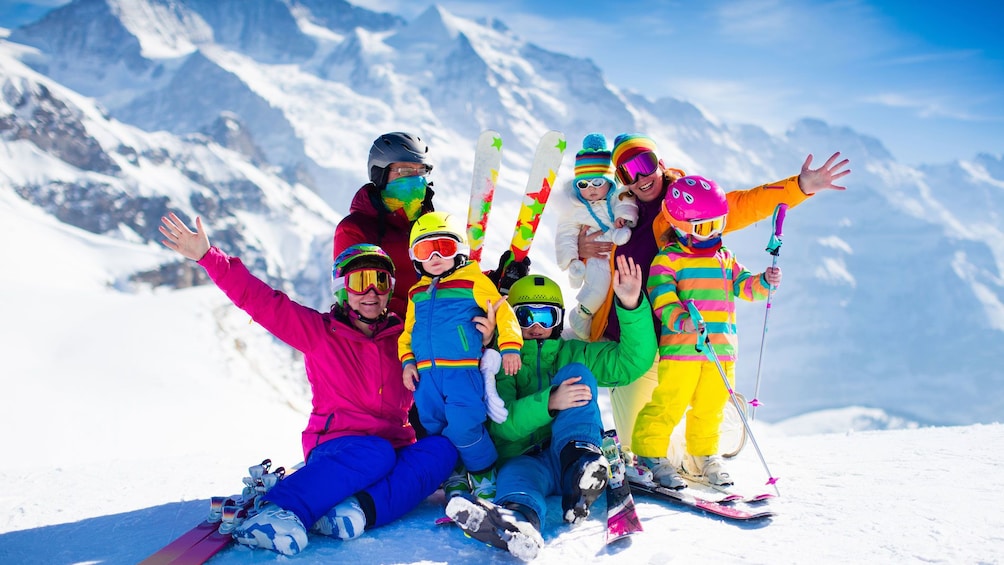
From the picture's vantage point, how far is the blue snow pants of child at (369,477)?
3582mm

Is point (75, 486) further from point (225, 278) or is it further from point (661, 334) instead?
point (661, 334)

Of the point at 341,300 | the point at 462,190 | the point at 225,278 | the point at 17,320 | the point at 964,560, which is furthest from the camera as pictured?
the point at 462,190

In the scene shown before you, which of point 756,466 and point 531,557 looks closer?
point 531,557

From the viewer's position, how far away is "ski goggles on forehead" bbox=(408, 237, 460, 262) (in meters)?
4.16

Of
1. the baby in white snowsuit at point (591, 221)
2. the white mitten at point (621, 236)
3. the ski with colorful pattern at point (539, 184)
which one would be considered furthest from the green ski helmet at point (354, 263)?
the white mitten at point (621, 236)

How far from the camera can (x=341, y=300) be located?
4.54 m

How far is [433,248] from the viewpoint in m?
4.16

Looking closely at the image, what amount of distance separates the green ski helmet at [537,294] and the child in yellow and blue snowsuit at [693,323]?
696mm

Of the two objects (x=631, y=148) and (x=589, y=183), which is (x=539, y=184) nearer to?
(x=589, y=183)

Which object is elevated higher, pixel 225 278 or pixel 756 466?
pixel 225 278

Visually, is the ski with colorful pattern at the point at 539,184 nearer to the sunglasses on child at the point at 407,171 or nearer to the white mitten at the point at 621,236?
the white mitten at the point at 621,236

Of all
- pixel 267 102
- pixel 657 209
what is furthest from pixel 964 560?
pixel 267 102

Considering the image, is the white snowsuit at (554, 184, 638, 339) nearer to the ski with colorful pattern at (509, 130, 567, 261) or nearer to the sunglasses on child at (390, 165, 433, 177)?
the ski with colorful pattern at (509, 130, 567, 261)

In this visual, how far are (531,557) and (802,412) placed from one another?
14096 cm
